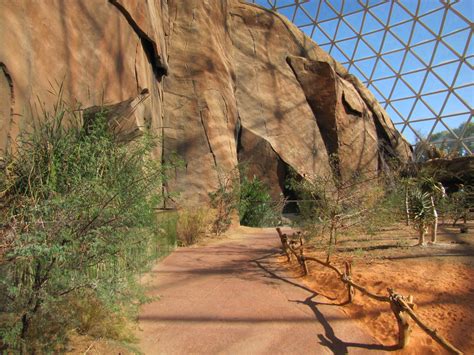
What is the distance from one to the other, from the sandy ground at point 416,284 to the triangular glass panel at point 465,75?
20.1m

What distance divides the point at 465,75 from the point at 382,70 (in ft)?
18.3

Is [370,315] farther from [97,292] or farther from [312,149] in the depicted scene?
[312,149]

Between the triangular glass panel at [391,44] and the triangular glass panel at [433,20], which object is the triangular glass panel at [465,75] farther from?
the triangular glass panel at [391,44]

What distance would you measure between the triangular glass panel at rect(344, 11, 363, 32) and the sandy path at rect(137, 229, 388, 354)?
25932mm

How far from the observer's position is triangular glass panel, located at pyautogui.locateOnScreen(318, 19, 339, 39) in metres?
27.8

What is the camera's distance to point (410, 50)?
1016 inches

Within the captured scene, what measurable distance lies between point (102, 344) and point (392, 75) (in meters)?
28.6

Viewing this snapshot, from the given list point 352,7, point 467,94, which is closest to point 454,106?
point 467,94

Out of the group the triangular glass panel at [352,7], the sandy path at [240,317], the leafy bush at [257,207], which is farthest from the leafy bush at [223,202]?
the triangular glass panel at [352,7]

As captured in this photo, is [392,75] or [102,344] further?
[392,75]

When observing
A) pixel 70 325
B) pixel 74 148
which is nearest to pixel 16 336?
pixel 70 325

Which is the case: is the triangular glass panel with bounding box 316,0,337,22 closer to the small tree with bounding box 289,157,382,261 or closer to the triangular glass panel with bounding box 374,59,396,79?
the triangular glass panel with bounding box 374,59,396,79

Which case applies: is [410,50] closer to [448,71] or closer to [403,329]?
Answer: [448,71]

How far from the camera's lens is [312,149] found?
1738 cm
